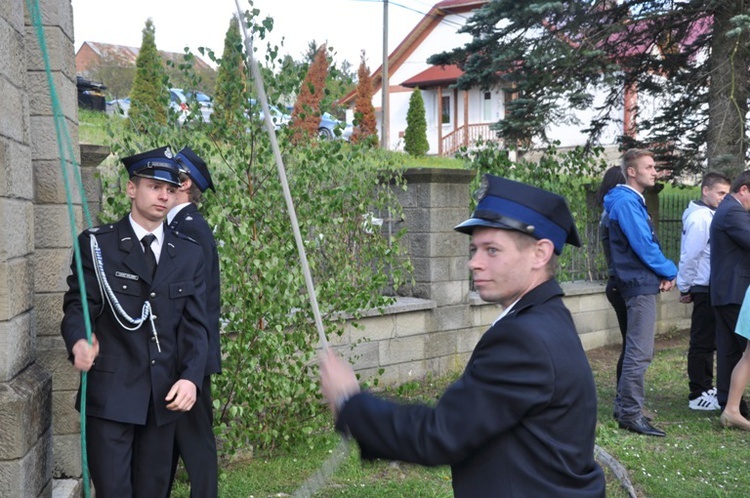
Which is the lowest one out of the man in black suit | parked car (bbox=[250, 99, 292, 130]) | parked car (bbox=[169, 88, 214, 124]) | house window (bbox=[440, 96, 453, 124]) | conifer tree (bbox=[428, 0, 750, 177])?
the man in black suit

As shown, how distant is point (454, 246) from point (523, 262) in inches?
245

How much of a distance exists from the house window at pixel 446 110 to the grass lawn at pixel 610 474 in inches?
1463

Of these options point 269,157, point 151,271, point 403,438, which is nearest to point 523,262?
point 403,438

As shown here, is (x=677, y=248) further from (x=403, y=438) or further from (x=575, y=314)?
(x=403, y=438)

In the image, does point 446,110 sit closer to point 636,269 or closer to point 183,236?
point 636,269

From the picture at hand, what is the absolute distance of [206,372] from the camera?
14.2ft

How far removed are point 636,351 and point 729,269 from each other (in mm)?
1130

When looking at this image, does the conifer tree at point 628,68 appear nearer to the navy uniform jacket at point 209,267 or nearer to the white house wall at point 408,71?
the navy uniform jacket at point 209,267

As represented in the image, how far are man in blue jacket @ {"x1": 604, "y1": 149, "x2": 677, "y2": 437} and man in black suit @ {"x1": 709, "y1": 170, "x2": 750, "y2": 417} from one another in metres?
0.68

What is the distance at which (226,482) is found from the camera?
5418 millimetres

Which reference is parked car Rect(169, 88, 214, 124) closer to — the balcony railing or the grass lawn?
the grass lawn

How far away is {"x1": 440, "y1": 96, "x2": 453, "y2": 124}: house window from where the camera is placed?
43.7 m

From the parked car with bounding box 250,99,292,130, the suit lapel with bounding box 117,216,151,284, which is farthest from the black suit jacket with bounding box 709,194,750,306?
the suit lapel with bounding box 117,216,151,284

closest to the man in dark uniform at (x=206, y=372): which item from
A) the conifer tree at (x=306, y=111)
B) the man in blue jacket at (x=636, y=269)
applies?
the conifer tree at (x=306, y=111)
